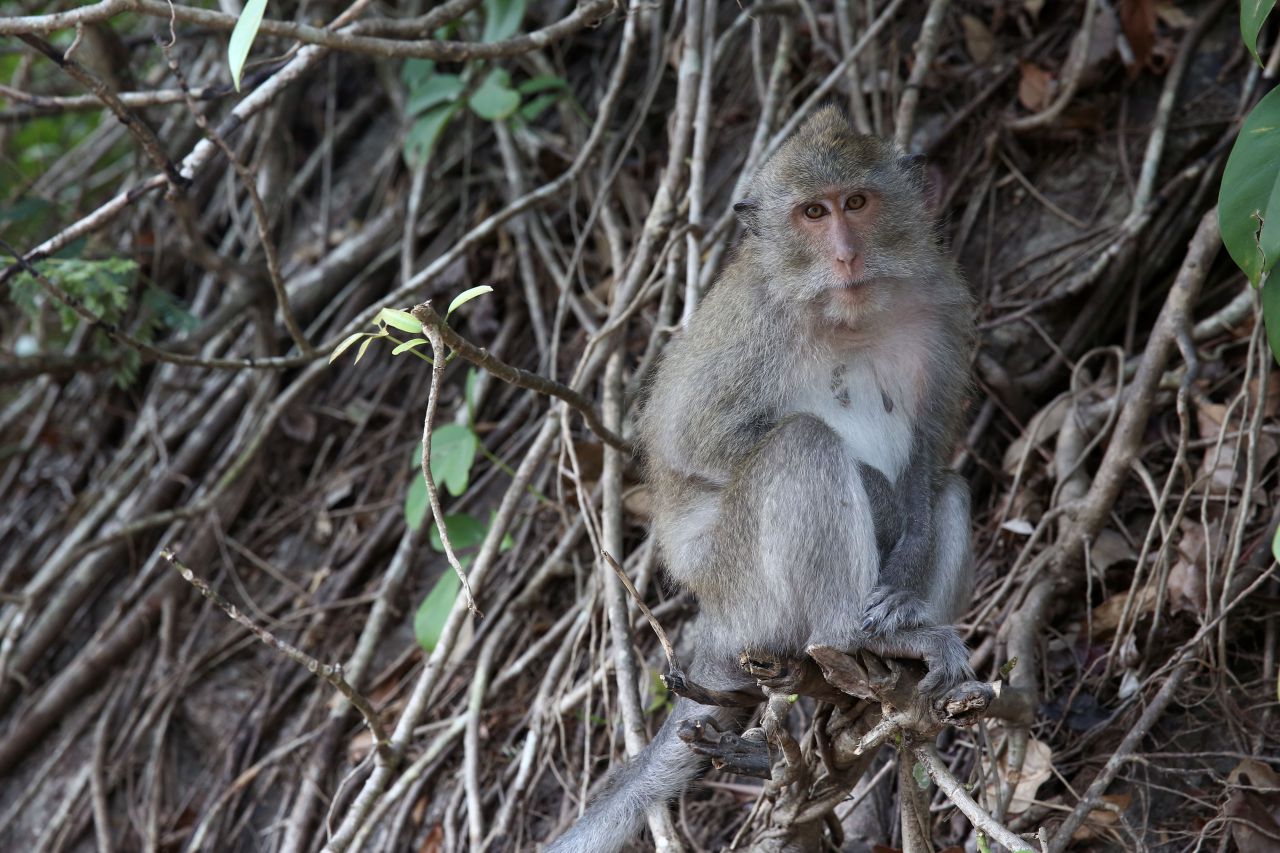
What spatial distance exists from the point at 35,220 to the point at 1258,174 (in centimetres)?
593

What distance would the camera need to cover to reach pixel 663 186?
504cm

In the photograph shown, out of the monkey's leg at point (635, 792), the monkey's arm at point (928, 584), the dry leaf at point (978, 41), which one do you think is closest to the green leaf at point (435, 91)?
the dry leaf at point (978, 41)

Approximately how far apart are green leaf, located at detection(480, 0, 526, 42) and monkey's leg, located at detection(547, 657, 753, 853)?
330 centimetres

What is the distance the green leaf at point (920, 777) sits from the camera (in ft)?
10.6

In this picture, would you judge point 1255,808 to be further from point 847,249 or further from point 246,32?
point 246,32

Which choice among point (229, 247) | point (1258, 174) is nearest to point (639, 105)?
point (229, 247)

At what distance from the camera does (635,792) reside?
3514mm

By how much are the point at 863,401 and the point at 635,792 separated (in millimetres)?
1353

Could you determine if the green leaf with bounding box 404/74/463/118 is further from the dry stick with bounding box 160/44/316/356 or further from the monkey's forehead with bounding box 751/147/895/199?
the monkey's forehead with bounding box 751/147/895/199

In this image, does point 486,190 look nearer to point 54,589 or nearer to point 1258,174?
point 54,589

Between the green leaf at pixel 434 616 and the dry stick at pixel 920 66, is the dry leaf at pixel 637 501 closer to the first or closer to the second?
the green leaf at pixel 434 616

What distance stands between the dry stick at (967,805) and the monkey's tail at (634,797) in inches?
30.4

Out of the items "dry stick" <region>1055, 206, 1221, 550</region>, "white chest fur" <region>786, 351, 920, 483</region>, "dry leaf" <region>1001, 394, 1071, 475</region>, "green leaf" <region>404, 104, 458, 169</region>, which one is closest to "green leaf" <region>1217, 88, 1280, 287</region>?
"white chest fur" <region>786, 351, 920, 483</region>

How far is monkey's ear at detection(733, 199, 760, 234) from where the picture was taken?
12.3 feet
